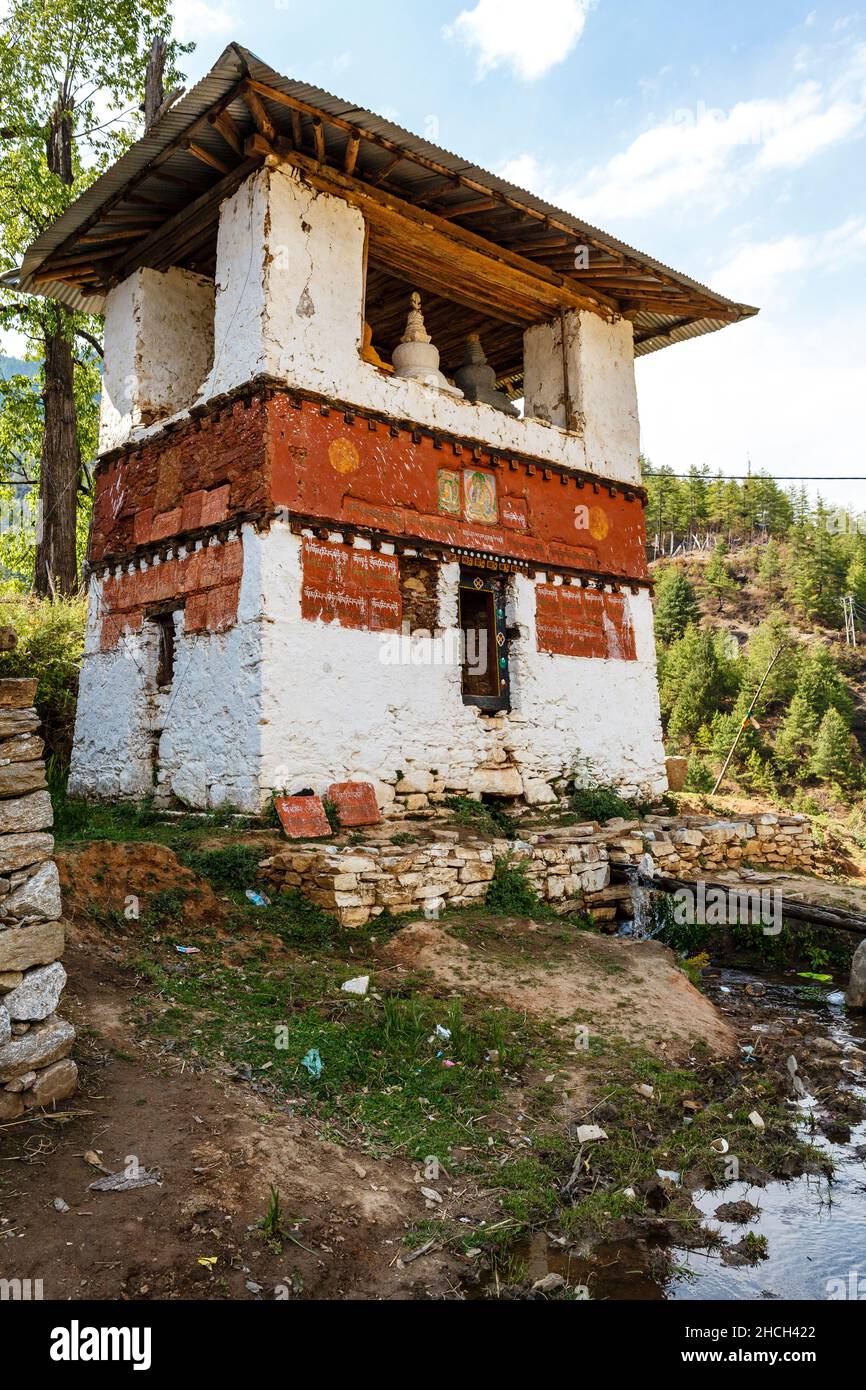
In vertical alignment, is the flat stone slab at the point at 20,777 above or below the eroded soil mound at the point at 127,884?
above

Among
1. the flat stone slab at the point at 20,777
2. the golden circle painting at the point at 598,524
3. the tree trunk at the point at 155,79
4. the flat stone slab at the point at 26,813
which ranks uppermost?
the tree trunk at the point at 155,79

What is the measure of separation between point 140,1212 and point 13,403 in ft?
67.4

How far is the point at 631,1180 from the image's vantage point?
468cm

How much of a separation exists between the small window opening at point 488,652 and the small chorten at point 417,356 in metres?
2.75

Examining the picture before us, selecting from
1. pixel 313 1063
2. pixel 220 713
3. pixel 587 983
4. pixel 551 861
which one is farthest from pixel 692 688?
pixel 313 1063

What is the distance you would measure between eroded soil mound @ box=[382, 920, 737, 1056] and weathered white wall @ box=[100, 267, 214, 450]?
27.9 ft

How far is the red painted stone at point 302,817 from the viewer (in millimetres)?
9113

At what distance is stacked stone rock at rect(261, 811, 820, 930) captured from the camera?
828 cm

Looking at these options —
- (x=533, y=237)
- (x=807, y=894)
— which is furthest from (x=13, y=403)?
(x=807, y=894)

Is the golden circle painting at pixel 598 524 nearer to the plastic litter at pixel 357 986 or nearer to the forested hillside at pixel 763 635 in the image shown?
the plastic litter at pixel 357 986

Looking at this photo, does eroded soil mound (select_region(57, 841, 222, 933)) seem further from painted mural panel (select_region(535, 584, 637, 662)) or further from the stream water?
painted mural panel (select_region(535, 584, 637, 662))

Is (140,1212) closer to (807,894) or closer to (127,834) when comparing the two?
(127,834)

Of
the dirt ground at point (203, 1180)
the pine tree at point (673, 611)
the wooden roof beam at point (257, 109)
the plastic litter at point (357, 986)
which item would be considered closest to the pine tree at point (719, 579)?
the pine tree at point (673, 611)
